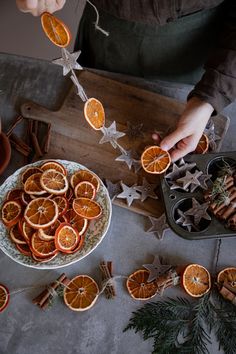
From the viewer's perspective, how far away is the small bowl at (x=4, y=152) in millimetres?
1244

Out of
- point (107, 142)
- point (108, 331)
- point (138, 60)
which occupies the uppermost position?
point (138, 60)

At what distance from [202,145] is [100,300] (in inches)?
21.9

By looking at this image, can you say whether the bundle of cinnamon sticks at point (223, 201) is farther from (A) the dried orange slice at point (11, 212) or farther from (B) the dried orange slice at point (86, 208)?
(A) the dried orange slice at point (11, 212)

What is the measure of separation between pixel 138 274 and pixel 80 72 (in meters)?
0.74

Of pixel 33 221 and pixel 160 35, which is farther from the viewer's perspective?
pixel 160 35

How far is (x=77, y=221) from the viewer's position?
1169 mm

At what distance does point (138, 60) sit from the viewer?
4.66ft

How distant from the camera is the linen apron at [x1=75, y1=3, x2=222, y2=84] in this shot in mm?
1299

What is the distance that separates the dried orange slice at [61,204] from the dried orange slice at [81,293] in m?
0.18

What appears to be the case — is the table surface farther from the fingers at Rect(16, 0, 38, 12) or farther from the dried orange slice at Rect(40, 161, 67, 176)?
the fingers at Rect(16, 0, 38, 12)

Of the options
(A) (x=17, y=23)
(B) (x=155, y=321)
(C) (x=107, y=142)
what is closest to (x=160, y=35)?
(C) (x=107, y=142)

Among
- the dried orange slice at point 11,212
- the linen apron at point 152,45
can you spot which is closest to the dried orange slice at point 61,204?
the dried orange slice at point 11,212

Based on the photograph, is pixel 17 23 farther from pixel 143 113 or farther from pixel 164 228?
pixel 164 228

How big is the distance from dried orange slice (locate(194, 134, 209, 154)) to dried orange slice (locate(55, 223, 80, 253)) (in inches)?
18.0
